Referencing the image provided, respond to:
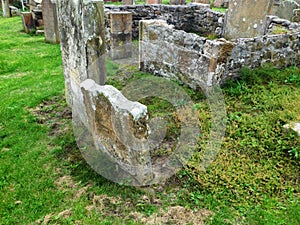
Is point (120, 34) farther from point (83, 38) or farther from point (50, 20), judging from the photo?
point (83, 38)

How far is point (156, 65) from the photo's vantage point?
630 cm

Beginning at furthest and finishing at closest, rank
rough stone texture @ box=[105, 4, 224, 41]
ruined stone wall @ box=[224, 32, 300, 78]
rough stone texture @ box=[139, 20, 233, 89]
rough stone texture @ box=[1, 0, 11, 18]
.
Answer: rough stone texture @ box=[1, 0, 11, 18]
rough stone texture @ box=[105, 4, 224, 41]
ruined stone wall @ box=[224, 32, 300, 78]
rough stone texture @ box=[139, 20, 233, 89]

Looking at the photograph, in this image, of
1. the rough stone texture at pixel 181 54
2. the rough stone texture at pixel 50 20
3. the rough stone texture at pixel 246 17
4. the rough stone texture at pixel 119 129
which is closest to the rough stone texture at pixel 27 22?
the rough stone texture at pixel 50 20

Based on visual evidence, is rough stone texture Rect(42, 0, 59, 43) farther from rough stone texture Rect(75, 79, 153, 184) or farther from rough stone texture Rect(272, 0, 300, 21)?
rough stone texture Rect(272, 0, 300, 21)

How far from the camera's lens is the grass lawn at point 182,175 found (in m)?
2.93

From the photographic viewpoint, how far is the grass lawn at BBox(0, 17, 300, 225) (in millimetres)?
2930

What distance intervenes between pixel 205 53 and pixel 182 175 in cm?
255

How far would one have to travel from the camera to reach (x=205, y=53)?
4961mm

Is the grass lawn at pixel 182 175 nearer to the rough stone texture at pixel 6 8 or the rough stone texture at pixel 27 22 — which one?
the rough stone texture at pixel 27 22

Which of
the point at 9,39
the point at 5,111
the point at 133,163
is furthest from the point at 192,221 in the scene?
the point at 9,39

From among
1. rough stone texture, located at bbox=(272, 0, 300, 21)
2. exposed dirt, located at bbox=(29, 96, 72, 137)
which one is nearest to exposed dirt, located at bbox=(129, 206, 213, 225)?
exposed dirt, located at bbox=(29, 96, 72, 137)

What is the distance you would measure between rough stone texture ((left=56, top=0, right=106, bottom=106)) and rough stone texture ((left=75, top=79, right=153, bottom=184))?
475 mm

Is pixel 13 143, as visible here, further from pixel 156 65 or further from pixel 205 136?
pixel 156 65

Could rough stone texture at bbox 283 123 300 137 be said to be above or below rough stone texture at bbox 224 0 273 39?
below
